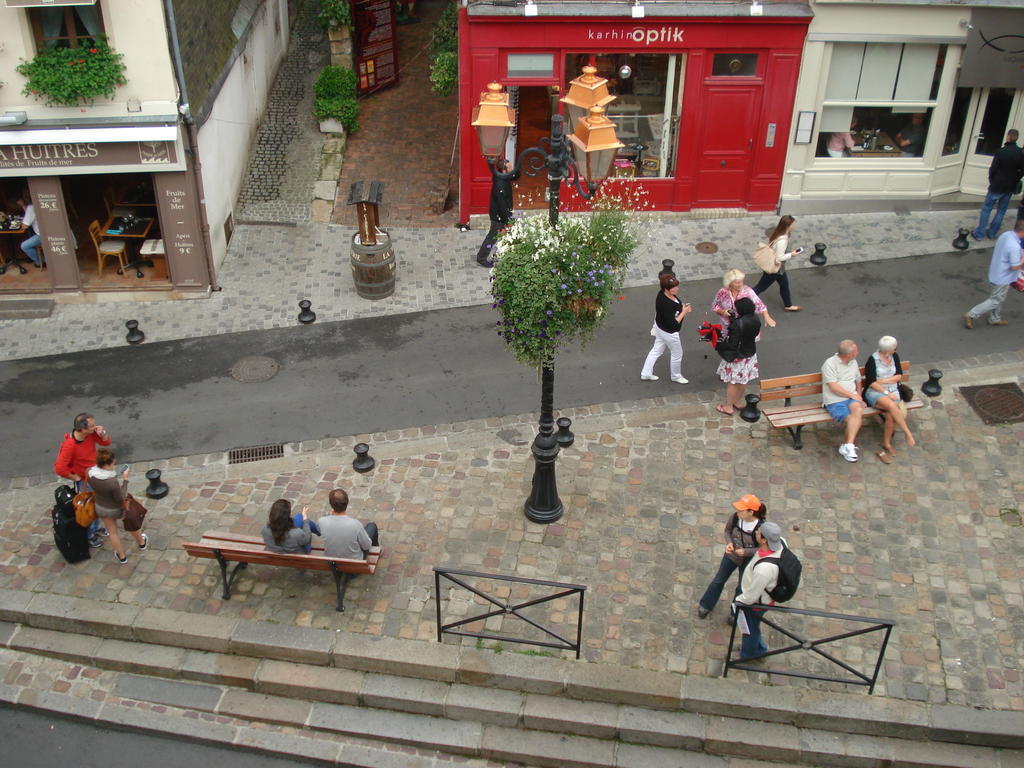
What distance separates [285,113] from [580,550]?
1189 centimetres

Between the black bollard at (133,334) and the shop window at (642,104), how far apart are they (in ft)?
23.8

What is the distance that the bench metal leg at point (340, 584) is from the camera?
31.3 ft

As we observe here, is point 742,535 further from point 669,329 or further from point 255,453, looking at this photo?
point 255,453

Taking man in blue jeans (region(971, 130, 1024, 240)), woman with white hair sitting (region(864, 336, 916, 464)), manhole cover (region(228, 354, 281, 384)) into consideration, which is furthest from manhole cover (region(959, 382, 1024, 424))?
manhole cover (region(228, 354, 281, 384))

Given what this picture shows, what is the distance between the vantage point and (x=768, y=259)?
13.8 metres

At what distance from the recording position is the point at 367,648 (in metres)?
9.35

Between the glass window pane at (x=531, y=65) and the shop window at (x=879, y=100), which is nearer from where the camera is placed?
the glass window pane at (x=531, y=65)

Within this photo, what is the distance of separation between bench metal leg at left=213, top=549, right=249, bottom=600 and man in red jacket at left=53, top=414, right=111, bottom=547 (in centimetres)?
150

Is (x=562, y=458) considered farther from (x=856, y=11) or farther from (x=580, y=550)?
(x=856, y=11)

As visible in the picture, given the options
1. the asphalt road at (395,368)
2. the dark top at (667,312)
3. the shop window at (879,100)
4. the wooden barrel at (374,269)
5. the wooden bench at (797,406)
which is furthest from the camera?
the shop window at (879,100)

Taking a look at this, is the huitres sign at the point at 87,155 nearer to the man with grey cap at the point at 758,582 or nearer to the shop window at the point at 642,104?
the shop window at the point at 642,104

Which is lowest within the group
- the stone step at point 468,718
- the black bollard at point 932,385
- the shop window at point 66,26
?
the stone step at point 468,718

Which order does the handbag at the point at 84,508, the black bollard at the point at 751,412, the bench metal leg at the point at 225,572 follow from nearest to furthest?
the bench metal leg at the point at 225,572, the handbag at the point at 84,508, the black bollard at the point at 751,412

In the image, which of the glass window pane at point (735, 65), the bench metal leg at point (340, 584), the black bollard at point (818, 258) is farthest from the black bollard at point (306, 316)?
the black bollard at point (818, 258)
